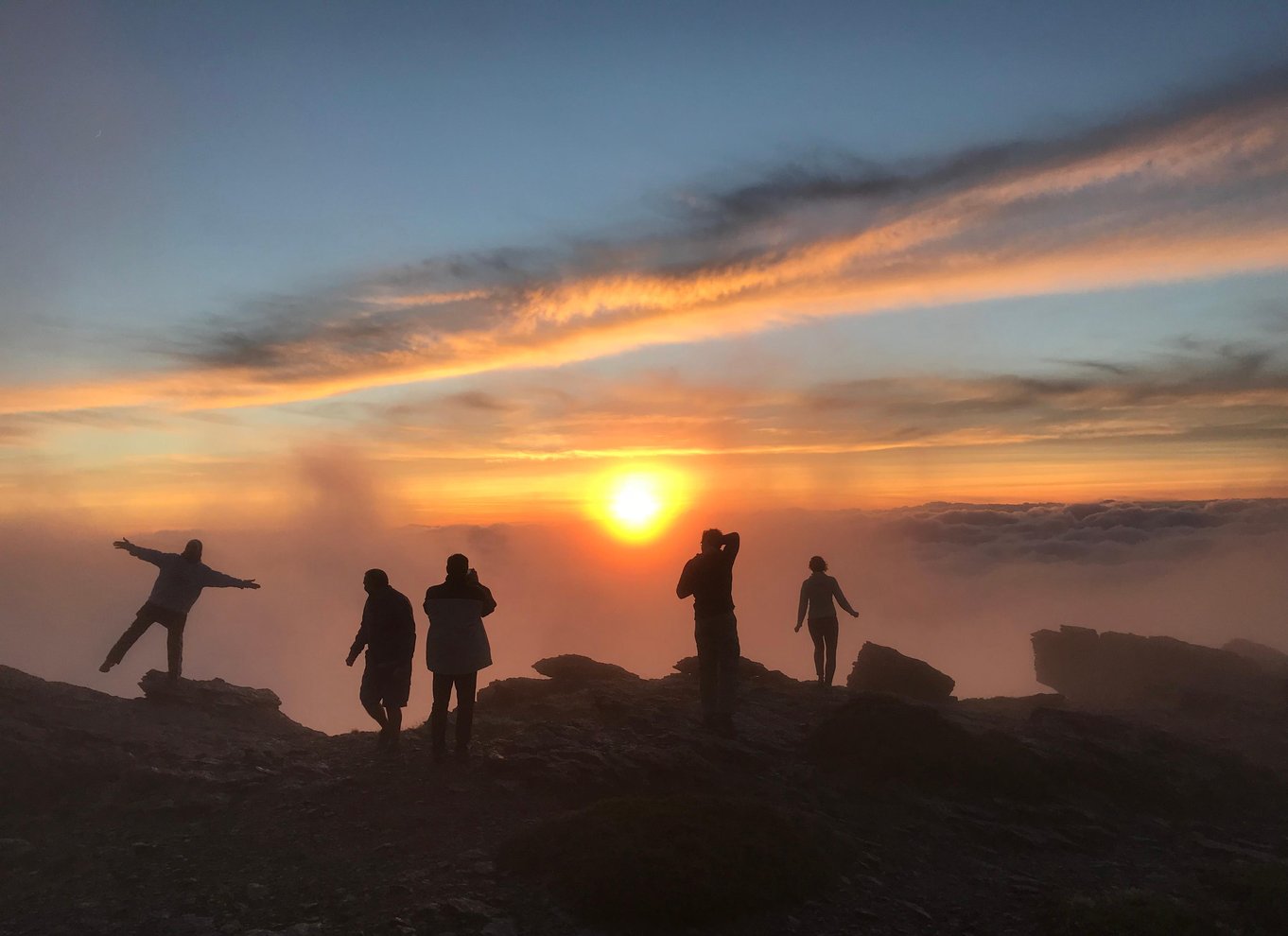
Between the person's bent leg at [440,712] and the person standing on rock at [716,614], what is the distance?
4126 millimetres

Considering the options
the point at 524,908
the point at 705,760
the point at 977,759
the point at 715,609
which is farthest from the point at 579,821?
the point at 977,759

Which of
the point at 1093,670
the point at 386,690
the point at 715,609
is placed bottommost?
the point at 1093,670

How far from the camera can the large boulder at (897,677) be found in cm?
2264

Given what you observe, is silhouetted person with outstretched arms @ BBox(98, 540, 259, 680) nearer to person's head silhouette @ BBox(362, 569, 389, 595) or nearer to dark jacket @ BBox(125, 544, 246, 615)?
dark jacket @ BBox(125, 544, 246, 615)

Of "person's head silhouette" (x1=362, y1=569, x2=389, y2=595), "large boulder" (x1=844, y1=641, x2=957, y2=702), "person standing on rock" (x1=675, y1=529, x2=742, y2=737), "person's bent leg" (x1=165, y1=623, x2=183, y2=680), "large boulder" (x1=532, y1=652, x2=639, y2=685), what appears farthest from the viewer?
"large boulder" (x1=844, y1=641, x2=957, y2=702)

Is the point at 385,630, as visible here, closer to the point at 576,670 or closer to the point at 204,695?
the point at 204,695

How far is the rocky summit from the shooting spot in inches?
337

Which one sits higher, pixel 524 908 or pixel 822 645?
pixel 822 645

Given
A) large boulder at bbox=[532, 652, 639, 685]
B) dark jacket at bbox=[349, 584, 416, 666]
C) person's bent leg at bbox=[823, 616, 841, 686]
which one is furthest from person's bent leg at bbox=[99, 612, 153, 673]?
person's bent leg at bbox=[823, 616, 841, 686]

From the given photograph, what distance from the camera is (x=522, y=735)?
13.5 metres

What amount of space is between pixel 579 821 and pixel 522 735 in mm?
3937

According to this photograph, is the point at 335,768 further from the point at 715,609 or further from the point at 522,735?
the point at 715,609

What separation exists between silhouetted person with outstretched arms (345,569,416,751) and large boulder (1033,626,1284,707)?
2160 centimetres

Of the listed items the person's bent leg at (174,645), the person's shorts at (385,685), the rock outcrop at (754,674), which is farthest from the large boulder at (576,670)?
the person's bent leg at (174,645)
